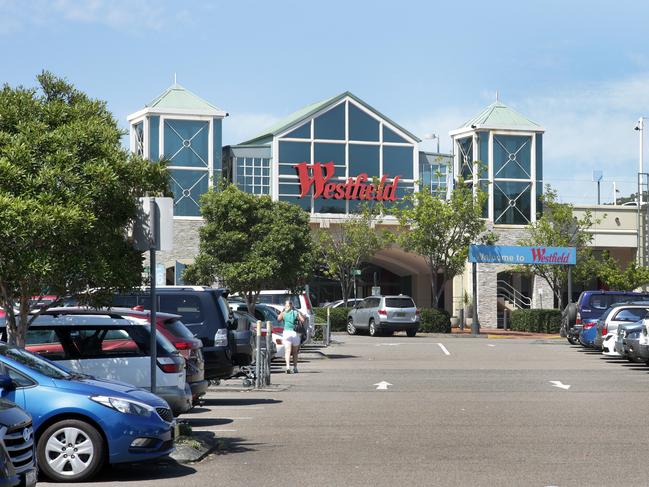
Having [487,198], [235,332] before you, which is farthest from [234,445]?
[487,198]

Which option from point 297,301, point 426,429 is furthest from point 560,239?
point 426,429

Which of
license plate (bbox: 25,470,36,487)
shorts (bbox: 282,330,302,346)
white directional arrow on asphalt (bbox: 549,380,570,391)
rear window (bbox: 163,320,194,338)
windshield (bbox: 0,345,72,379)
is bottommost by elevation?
white directional arrow on asphalt (bbox: 549,380,570,391)

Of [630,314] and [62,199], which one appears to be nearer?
[62,199]

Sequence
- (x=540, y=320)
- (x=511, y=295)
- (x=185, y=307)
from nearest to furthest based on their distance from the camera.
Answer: (x=185, y=307)
(x=540, y=320)
(x=511, y=295)

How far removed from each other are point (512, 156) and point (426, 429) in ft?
144

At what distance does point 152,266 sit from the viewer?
43.0 feet

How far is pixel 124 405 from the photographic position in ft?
36.3

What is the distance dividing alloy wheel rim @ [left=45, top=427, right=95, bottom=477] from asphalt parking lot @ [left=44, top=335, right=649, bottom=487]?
0.29 metres

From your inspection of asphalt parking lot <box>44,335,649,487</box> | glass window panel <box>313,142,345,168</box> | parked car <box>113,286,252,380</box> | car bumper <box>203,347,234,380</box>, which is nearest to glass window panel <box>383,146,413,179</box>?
glass window panel <box>313,142,345,168</box>

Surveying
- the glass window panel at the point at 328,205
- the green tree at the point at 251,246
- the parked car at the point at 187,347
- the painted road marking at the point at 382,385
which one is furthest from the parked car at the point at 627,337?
the glass window panel at the point at 328,205

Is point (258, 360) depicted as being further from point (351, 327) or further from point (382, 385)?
point (351, 327)

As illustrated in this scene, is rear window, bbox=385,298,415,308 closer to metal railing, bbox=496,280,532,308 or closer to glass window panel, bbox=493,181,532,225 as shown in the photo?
glass window panel, bbox=493,181,532,225

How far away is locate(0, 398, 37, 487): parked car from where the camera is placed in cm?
798

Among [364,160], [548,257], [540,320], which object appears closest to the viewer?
[548,257]
